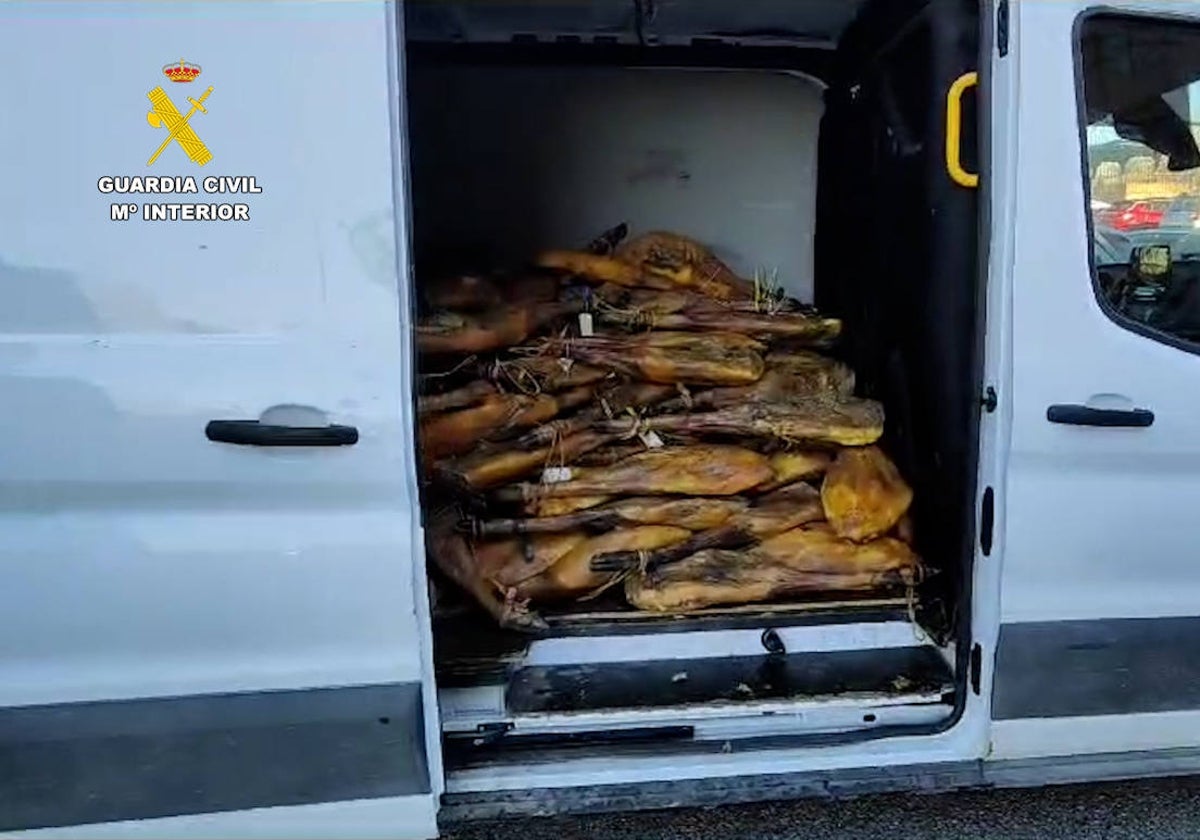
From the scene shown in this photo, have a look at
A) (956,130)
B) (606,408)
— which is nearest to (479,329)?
(606,408)

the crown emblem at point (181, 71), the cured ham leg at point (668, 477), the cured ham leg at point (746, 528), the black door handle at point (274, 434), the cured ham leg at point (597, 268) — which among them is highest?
the crown emblem at point (181, 71)

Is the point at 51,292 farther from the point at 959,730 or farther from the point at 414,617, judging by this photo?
the point at 959,730

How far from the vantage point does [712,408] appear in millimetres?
3291

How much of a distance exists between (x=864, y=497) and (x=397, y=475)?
145cm

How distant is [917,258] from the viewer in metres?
2.91

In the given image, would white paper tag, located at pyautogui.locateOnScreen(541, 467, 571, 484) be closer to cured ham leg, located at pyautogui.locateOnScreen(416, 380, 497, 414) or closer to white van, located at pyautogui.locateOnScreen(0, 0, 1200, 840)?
cured ham leg, located at pyautogui.locateOnScreen(416, 380, 497, 414)

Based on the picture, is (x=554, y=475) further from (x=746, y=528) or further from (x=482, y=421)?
(x=746, y=528)

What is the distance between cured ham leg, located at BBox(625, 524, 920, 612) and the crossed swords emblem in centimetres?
158

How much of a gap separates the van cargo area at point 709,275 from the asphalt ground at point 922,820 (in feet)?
1.41

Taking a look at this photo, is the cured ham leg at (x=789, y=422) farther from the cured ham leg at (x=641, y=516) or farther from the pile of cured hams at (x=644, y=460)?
the cured ham leg at (x=641, y=516)

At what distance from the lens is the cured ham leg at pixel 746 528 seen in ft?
9.90

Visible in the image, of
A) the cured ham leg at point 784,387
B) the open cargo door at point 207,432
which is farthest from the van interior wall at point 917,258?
the open cargo door at point 207,432

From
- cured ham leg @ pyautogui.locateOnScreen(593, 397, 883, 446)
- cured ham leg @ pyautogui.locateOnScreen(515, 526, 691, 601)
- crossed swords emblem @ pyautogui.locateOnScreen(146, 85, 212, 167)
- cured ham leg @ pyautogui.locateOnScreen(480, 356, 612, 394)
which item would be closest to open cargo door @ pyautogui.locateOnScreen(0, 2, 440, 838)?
crossed swords emblem @ pyautogui.locateOnScreen(146, 85, 212, 167)

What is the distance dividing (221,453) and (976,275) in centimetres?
172
